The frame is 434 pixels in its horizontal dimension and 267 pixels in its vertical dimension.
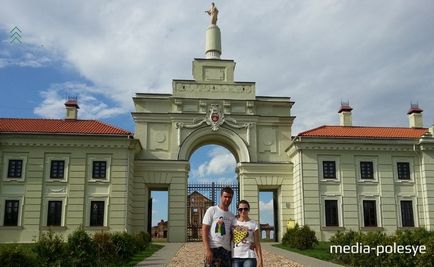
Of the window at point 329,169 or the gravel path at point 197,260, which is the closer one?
the gravel path at point 197,260

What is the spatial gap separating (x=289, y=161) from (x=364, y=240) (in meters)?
17.3

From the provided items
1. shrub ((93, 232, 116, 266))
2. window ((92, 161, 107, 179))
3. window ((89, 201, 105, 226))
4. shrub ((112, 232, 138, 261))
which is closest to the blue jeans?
shrub ((93, 232, 116, 266))

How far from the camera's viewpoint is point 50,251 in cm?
1659

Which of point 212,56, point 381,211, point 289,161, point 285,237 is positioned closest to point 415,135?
point 381,211

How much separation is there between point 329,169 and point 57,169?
1912cm

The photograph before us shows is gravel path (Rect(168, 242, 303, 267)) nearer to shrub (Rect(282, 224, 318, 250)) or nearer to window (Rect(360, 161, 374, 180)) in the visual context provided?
shrub (Rect(282, 224, 318, 250))

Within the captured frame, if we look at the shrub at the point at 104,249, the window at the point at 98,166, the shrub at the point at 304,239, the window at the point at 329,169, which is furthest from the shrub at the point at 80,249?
the window at the point at 329,169

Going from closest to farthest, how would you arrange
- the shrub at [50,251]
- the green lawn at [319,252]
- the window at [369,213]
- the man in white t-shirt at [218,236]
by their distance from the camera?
the man in white t-shirt at [218,236] → the shrub at [50,251] → the green lawn at [319,252] → the window at [369,213]

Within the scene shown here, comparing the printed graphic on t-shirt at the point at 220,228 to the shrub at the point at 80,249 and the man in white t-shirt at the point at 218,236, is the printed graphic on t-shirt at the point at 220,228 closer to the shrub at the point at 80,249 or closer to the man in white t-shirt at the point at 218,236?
the man in white t-shirt at the point at 218,236

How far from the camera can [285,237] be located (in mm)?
31109

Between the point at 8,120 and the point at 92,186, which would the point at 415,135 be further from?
the point at 8,120

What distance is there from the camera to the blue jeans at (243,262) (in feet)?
29.2

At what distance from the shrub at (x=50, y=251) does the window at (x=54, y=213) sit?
1694cm

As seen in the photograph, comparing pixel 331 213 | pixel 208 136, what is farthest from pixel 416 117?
pixel 208 136
